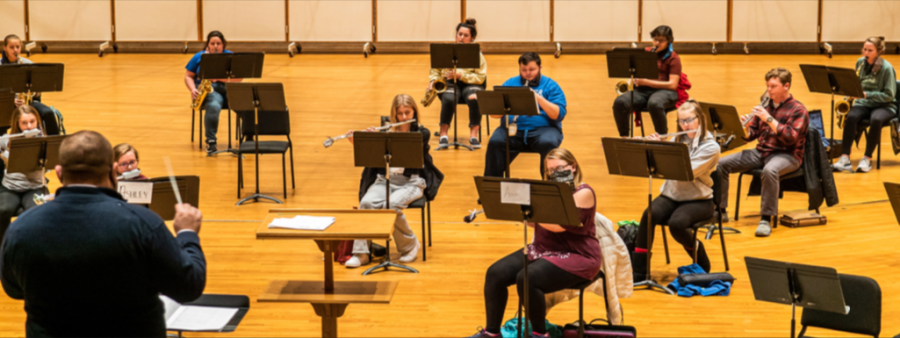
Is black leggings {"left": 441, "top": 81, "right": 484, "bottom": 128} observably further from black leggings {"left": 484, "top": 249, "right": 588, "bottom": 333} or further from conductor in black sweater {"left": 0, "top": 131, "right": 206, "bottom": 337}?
conductor in black sweater {"left": 0, "top": 131, "right": 206, "bottom": 337}

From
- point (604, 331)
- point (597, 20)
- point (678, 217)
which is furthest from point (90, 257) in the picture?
point (597, 20)

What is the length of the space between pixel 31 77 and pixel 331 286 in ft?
17.1

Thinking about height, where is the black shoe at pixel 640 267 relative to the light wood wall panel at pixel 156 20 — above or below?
below

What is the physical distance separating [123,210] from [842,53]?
51.1 ft

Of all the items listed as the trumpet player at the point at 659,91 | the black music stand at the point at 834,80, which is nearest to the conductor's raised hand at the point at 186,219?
the trumpet player at the point at 659,91

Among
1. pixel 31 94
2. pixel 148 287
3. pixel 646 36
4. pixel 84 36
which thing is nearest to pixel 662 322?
pixel 148 287

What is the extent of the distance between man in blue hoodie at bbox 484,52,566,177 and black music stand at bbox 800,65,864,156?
8.92ft

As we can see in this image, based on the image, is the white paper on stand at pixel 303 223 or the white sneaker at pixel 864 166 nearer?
the white paper on stand at pixel 303 223

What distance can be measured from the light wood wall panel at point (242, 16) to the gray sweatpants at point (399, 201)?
1079 centimetres

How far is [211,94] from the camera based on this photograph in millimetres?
9352

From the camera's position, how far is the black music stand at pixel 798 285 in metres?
3.75

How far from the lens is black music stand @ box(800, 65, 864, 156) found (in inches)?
316

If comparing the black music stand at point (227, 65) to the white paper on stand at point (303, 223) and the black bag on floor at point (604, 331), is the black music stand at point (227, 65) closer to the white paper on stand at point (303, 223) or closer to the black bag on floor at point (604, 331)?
the white paper on stand at point (303, 223)

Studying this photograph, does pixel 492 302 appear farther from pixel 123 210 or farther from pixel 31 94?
pixel 31 94
